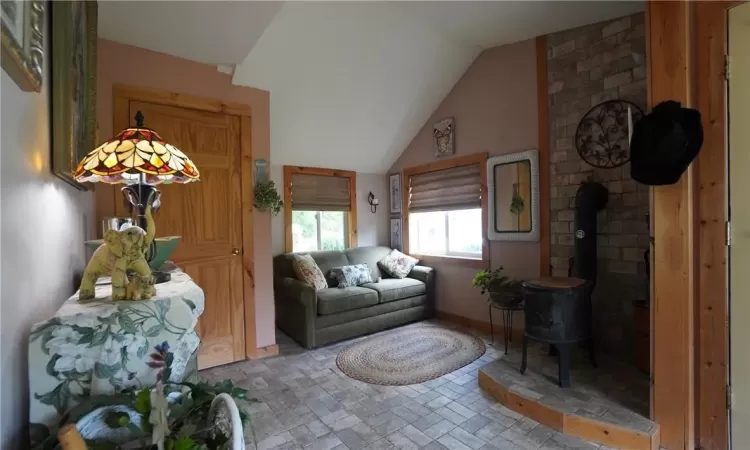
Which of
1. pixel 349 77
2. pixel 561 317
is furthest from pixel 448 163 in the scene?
pixel 561 317

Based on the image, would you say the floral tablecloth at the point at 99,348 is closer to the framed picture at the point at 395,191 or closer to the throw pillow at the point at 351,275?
the throw pillow at the point at 351,275

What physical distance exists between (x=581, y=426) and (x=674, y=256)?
3.62 feet

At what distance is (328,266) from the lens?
168 inches

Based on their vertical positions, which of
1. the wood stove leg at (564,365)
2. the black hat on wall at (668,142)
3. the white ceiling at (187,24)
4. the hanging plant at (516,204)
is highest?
the white ceiling at (187,24)

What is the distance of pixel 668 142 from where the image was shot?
1772 mm

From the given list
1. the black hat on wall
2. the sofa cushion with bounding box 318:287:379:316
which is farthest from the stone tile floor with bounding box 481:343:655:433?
the sofa cushion with bounding box 318:287:379:316

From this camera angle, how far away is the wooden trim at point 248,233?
126 inches

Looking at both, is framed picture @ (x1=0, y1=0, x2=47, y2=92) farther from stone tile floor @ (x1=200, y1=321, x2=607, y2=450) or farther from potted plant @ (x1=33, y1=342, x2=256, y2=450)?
stone tile floor @ (x1=200, y1=321, x2=607, y2=450)

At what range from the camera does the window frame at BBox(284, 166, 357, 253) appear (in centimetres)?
436

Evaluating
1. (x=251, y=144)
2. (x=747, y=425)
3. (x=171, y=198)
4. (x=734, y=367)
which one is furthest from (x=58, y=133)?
(x=747, y=425)

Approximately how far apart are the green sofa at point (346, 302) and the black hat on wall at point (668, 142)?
2747 mm

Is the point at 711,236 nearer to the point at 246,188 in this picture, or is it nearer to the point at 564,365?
the point at 564,365

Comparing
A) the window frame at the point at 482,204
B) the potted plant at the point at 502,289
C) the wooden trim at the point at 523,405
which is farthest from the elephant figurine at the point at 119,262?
the window frame at the point at 482,204

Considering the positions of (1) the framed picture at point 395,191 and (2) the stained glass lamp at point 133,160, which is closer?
(2) the stained glass lamp at point 133,160
